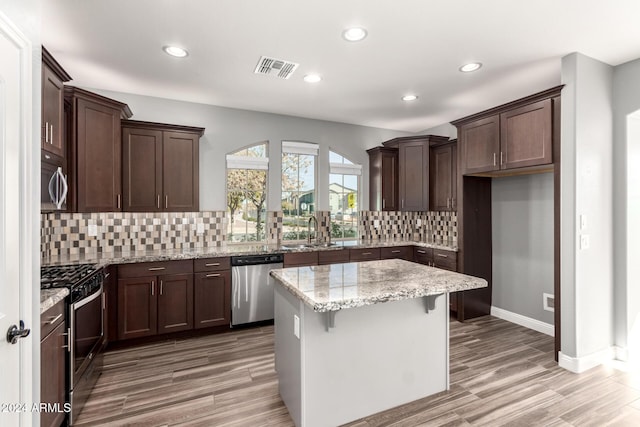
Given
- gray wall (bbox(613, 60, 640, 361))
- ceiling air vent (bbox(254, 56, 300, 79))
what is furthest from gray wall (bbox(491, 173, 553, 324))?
ceiling air vent (bbox(254, 56, 300, 79))

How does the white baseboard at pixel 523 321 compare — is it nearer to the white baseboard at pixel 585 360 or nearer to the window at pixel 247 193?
the white baseboard at pixel 585 360

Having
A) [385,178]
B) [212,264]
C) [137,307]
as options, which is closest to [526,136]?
[385,178]

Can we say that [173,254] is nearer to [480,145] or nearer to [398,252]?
[398,252]

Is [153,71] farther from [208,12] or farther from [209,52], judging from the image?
[208,12]

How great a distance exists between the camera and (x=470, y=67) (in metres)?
3.08

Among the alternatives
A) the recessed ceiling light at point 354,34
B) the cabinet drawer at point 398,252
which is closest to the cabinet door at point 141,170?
the recessed ceiling light at point 354,34

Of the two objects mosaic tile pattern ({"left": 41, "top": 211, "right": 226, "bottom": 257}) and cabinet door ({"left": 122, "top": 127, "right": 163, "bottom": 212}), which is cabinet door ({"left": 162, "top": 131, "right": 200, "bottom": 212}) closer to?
cabinet door ({"left": 122, "top": 127, "right": 163, "bottom": 212})

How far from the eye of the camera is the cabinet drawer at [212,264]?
3.55m

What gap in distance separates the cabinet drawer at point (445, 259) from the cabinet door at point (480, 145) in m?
1.09

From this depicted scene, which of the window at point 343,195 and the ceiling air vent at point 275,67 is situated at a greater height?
the ceiling air vent at point 275,67

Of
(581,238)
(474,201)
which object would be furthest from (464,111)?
(581,238)

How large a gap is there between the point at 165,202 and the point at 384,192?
3156mm

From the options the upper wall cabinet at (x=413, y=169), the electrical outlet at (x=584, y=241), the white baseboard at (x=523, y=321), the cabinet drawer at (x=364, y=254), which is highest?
the upper wall cabinet at (x=413, y=169)

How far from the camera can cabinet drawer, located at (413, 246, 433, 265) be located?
4.48 metres
